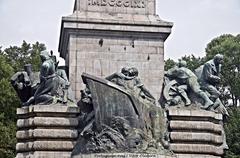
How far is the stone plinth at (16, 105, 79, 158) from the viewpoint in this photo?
22.0 meters

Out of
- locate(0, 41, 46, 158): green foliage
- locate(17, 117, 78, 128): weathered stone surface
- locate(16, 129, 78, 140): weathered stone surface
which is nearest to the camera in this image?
locate(16, 129, 78, 140): weathered stone surface

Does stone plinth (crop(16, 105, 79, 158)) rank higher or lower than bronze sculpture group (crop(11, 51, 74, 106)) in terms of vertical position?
lower

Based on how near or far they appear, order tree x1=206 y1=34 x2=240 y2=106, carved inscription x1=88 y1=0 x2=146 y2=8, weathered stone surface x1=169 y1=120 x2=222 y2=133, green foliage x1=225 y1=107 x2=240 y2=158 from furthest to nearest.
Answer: tree x1=206 y1=34 x2=240 y2=106 → green foliage x1=225 y1=107 x2=240 y2=158 → carved inscription x1=88 y1=0 x2=146 y2=8 → weathered stone surface x1=169 y1=120 x2=222 y2=133

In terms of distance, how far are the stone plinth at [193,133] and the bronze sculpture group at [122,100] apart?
487 mm

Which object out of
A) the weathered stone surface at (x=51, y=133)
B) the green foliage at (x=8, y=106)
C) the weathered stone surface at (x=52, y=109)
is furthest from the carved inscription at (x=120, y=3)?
the green foliage at (x=8, y=106)

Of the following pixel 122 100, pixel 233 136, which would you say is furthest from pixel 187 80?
pixel 233 136

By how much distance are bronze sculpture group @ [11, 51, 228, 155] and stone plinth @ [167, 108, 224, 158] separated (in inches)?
19.2

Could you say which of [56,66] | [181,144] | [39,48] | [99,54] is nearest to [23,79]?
[56,66]

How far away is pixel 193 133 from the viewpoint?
891 inches

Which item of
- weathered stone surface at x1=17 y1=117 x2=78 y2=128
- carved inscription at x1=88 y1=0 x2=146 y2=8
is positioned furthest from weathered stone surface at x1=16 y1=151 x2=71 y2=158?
carved inscription at x1=88 y1=0 x2=146 y2=8

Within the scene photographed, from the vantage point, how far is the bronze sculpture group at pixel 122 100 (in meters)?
20.9

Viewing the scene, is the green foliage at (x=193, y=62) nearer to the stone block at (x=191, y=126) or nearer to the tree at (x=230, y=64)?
the tree at (x=230, y=64)

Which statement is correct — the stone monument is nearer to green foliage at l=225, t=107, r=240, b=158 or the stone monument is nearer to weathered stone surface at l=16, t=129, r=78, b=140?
weathered stone surface at l=16, t=129, r=78, b=140

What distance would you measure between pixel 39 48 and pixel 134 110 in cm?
3149
